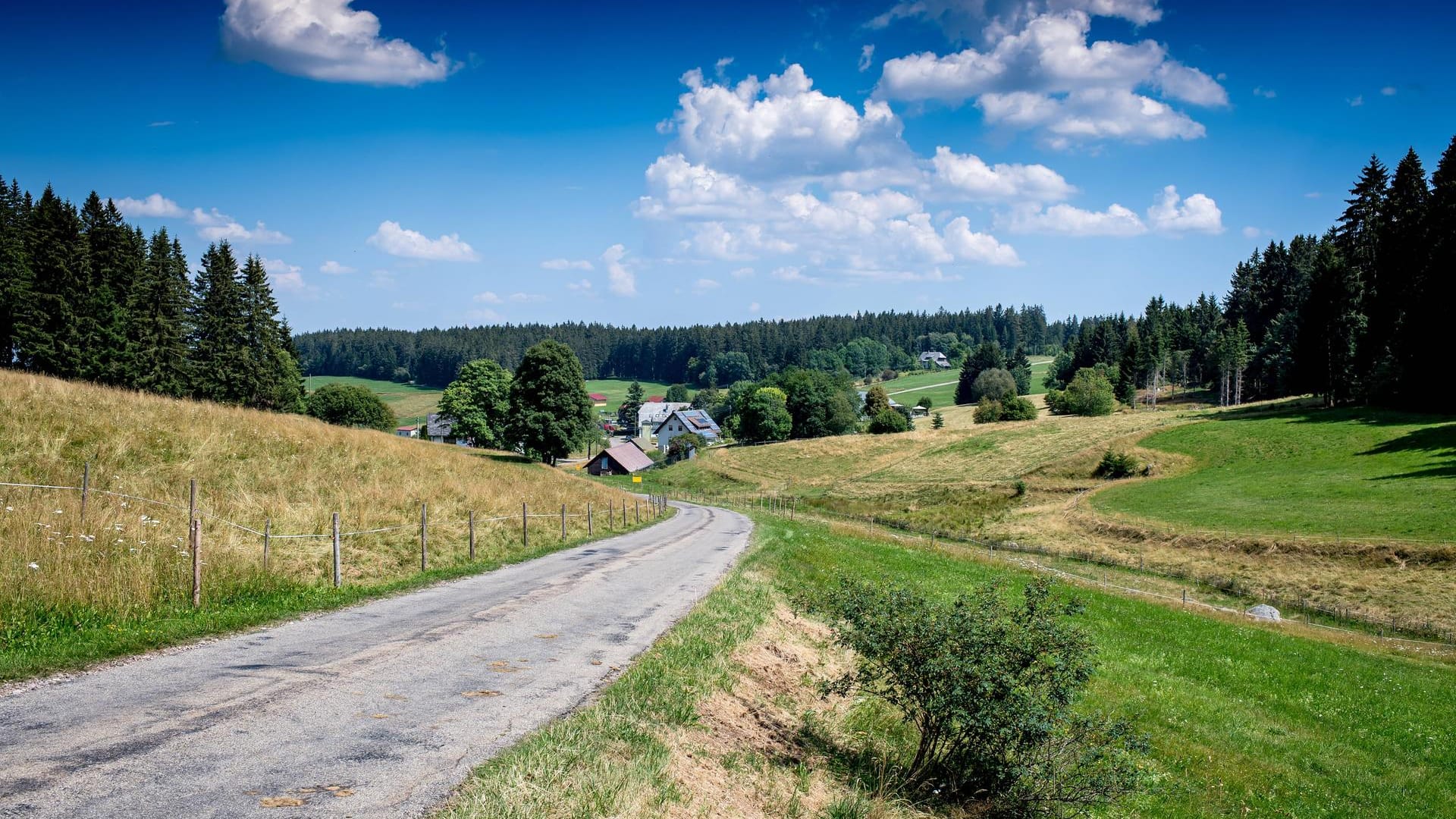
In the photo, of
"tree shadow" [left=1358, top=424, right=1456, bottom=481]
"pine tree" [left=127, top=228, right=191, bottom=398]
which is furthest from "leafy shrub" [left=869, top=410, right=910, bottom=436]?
"pine tree" [left=127, top=228, right=191, bottom=398]

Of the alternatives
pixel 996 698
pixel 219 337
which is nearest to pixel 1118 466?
pixel 996 698

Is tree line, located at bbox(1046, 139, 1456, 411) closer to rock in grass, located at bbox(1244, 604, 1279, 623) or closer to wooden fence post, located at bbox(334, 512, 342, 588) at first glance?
rock in grass, located at bbox(1244, 604, 1279, 623)

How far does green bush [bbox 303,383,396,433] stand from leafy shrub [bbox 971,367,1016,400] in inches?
4127

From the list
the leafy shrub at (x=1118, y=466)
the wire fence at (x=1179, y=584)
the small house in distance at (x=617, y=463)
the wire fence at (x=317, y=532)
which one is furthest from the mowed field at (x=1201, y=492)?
the wire fence at (x=317, y=532)

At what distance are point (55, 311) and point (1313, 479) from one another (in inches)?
3475

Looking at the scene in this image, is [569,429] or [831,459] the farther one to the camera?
[831,459]

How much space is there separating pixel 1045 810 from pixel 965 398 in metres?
168

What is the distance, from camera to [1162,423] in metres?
83.7

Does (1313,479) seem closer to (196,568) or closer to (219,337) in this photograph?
(196,568)

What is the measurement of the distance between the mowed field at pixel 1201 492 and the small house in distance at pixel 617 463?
28.4 feet

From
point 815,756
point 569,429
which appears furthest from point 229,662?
point 569,429

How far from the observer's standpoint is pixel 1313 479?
5250 centimetres

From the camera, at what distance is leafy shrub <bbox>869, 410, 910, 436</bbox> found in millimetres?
115438

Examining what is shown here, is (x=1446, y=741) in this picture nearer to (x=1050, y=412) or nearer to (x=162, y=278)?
(x=162, y=278)
